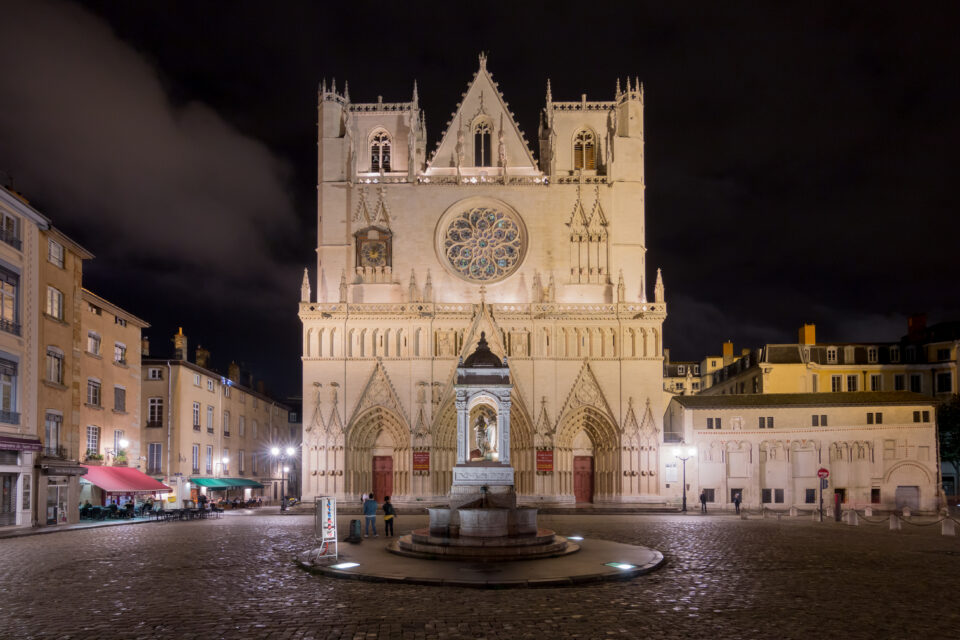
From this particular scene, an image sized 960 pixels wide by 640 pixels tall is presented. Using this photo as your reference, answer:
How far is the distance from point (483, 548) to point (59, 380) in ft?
79.7

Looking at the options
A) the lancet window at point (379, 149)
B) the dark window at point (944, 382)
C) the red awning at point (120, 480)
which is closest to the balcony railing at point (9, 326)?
the red awning at point (120, 480)

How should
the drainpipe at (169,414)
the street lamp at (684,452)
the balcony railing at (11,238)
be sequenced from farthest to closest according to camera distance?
the street lamp at (684,452) → the drainpipe at (169,414) → the balcony railing at (11,238)

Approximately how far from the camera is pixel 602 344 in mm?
55188

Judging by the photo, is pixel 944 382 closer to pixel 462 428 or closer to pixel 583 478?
pixel 583 478

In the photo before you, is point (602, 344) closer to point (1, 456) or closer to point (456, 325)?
point (456, 325)

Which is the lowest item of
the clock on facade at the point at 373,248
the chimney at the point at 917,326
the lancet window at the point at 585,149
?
the chimney at the point at 917,326

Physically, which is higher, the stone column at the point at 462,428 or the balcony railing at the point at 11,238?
→ the balcony railing at the point at 11,238

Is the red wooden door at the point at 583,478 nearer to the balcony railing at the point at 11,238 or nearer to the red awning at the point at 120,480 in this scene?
the red awning at the point at 120,480

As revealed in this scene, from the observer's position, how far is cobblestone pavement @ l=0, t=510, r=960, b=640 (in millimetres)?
13202

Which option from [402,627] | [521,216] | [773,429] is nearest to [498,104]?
[521,216]

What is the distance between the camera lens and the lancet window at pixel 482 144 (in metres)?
59.6

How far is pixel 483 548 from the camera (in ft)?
71.7

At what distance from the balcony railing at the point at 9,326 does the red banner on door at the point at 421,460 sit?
24752 millimetres

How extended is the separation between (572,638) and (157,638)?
18.8 ft
